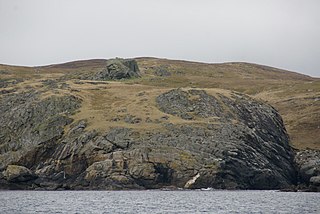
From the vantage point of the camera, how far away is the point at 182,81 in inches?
7771

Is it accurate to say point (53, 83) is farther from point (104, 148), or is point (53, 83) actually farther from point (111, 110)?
point (104, 148)

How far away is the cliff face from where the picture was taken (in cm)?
10094

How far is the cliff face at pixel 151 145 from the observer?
3974 inches

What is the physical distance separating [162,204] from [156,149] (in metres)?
33.2

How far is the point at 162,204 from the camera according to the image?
71500mm

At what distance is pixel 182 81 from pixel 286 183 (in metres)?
90.6

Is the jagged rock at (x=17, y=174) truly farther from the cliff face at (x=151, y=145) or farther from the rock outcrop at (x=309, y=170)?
the rock outcrop at (x=309, y=170)

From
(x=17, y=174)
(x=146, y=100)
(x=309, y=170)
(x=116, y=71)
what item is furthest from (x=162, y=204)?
(x=116, y=71)

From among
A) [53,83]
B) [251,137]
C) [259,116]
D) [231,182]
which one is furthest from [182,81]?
[231,182]

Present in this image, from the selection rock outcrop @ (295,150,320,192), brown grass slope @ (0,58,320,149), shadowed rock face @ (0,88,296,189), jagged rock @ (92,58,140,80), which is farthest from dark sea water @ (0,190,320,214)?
jagged rock @ (92,58,140,80)

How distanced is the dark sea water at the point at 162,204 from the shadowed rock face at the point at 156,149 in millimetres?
11219

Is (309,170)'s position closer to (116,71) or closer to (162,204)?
(162,204)

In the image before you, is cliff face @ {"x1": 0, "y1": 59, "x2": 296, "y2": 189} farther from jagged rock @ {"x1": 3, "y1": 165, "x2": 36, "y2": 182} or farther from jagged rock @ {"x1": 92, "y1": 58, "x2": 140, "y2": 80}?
jagged rock @ {"x1": 92, "y1": 58, "x2": 140, "y2": 80}

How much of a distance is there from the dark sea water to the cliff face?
11315 millimetres
